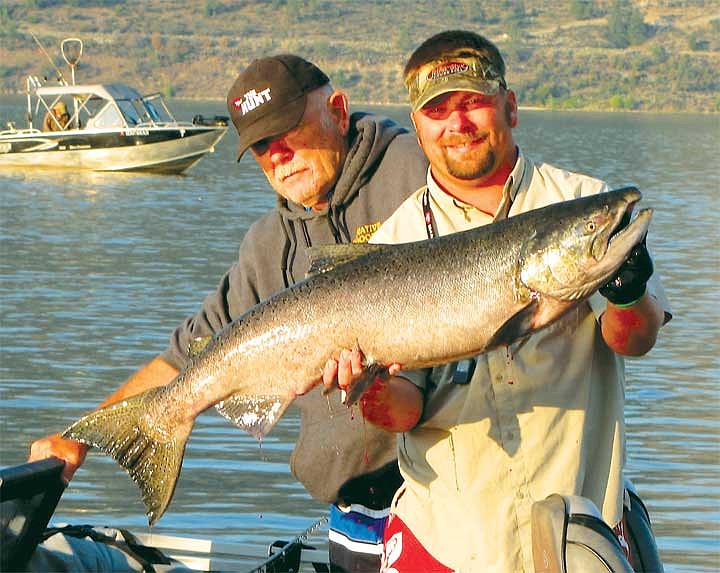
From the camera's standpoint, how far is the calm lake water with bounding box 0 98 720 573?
27.1 ft

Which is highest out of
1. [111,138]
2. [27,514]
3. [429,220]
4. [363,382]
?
[429,220]

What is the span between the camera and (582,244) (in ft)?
12.3

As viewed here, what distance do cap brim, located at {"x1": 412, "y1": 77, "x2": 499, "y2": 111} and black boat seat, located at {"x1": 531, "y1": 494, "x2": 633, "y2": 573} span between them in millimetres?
1138

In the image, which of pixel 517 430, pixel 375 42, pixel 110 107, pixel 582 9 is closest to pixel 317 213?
pixel 517 430

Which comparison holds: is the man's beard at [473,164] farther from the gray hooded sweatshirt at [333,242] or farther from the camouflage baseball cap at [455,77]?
the gray hooded sweatshirt at [333,242]

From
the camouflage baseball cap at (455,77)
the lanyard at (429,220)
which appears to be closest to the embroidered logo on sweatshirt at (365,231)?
the lanyard at (429,220)

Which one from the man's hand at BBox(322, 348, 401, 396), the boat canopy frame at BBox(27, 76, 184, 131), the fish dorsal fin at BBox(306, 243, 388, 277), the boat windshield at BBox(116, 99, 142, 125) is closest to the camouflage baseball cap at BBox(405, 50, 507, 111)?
the fish dorsal fin at BBox(306, 243, 388, 277)

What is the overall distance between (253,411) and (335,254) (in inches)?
20.6

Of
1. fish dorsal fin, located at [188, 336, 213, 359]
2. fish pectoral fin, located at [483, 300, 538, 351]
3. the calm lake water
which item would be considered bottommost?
the calm lake water

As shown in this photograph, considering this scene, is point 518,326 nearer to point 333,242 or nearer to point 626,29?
point 333,242

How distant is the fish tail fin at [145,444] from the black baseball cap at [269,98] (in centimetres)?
101

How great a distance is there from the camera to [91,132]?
32594 mm

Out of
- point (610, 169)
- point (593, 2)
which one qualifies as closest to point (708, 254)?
point (610, 169)

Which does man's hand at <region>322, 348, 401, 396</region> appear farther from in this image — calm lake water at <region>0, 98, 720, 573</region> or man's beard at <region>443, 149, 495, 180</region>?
calm lake water at <region>0, 98, 720, 573</region>
